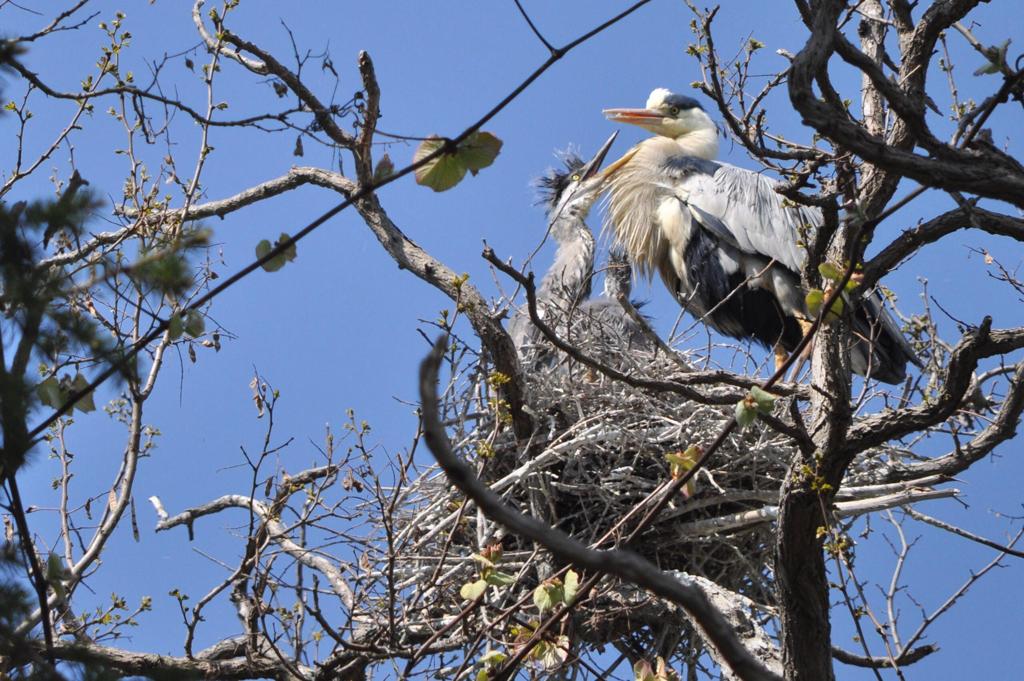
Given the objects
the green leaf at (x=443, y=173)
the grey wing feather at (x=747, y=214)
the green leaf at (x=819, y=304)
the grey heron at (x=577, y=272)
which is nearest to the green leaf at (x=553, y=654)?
the green leaf at (x=819, y=304)

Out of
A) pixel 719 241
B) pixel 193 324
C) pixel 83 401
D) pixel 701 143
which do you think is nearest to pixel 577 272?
pixel 719 241

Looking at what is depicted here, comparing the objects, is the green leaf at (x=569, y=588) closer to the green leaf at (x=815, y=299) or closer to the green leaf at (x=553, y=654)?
the green leaf at (x=553, y=654)

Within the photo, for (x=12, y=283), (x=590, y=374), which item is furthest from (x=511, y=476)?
(x=12, y=283)

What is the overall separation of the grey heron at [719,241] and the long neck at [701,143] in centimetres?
1

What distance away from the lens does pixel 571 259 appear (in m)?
7.46

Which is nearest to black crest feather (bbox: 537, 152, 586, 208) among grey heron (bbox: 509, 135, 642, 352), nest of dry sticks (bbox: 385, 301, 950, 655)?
grey heron (bbox: 509, 135, 642, 352)

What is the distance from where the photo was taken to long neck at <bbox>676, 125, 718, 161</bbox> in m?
7.80

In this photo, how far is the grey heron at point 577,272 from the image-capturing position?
225 inches

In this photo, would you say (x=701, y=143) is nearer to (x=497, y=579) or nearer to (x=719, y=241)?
(x=719, y=241)

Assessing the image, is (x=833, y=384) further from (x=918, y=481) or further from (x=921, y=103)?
(x=918, y=481)

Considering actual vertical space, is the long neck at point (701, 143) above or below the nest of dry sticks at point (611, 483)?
above

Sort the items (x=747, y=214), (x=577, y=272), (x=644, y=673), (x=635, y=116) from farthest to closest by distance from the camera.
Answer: (x=635, y=116) → (x=577, y=272) → (x=747, y=214) → (x=644, y=673)

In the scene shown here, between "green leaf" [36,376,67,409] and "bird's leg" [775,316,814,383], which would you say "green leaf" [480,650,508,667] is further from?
"bird's leg" [775,316,814,383]

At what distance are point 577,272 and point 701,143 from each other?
1.27 metres
